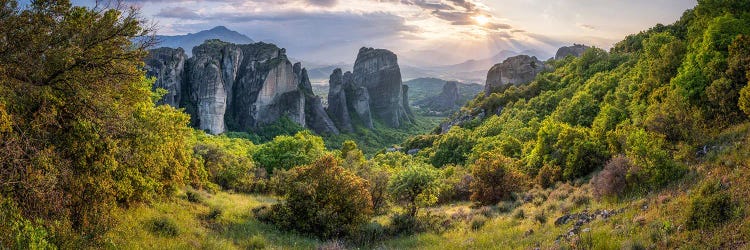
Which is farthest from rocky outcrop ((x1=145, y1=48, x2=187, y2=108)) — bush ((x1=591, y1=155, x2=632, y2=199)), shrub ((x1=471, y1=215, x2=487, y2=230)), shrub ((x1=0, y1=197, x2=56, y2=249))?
bush ((x1=591, y1=155, x2=632, y2=199))

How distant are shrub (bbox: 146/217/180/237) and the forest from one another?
6cm

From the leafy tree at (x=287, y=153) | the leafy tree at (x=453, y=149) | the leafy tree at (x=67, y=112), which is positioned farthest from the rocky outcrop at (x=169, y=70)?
the leafy tree at (x=67, y=112)

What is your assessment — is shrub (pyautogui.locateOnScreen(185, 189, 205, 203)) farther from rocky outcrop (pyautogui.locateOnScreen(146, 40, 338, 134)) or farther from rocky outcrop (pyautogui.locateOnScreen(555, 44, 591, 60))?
rocky outcrop (pyautogui.locateOnScreen(555, 44, 591, 60))

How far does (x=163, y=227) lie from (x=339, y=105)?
141967 millimetres

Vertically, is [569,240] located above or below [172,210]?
above

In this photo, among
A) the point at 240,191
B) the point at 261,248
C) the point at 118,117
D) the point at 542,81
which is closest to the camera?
the point at 118,117

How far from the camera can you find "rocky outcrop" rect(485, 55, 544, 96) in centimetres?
9775

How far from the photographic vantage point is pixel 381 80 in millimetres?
193750

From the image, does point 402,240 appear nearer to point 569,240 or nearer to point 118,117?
point 569,240

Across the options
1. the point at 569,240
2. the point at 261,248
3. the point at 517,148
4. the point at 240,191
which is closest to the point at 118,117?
the point at 261,248

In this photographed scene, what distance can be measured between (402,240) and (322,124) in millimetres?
121635

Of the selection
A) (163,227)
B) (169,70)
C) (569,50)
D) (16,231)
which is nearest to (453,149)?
(163,227)

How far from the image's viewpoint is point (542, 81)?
264 ft

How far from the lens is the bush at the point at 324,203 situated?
1797cm
